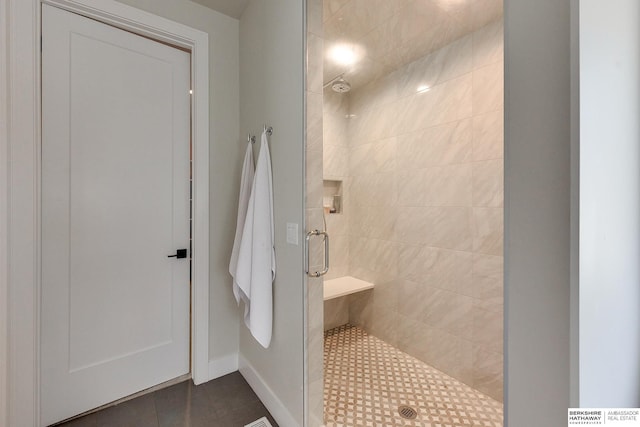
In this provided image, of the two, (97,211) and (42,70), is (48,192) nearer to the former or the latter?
(97,211)

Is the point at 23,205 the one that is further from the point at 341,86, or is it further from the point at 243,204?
the point at 341,86

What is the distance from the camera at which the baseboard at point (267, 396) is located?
1.40 m

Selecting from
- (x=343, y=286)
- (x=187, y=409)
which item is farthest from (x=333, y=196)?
(x=187, y=409)

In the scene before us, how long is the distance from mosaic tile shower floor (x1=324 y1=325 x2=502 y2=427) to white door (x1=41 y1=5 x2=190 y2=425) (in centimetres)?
113

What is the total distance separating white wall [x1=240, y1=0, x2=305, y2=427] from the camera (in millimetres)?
1314

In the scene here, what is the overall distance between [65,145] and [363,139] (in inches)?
87.8

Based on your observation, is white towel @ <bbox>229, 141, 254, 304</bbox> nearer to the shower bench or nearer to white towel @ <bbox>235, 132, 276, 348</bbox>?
white towel @ <bbox>235, 132, 276, 348</bbox>

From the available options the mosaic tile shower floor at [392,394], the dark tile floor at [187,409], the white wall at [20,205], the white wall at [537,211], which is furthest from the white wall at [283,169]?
the white wall at [20,205]

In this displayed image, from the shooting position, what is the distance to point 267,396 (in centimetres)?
158

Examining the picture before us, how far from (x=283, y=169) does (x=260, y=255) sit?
492mm

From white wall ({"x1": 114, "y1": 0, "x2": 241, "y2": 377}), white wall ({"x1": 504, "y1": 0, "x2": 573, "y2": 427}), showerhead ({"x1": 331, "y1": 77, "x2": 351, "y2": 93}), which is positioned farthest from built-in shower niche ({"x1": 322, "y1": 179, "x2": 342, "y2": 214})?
white wall ({"x1": 504, "y1": 0, "x2": 573, "y2": 427})

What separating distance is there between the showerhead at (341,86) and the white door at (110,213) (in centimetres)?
130

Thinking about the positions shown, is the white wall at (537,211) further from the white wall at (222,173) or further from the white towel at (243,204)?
the white wall at (222,173)

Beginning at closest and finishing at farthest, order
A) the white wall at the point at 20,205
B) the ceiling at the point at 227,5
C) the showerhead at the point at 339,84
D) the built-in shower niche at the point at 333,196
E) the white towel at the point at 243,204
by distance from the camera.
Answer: the white wall at the point at 20,205 → the white towel at the point at 243,204 → the ceiling at the point at 227,5 → the showerhead at the point at 339,84 → the built-in shower niche at the point at 333,196
